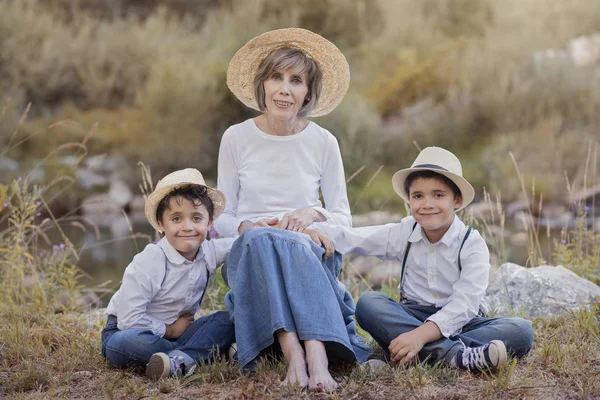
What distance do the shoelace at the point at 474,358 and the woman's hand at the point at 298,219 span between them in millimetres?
618

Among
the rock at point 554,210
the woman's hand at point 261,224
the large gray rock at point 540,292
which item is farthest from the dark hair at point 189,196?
the rock at point 554,210

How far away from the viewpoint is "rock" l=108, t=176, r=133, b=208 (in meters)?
7.74

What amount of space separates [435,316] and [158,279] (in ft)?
2.74

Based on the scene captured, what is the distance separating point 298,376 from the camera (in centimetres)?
194

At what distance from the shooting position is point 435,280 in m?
2.27

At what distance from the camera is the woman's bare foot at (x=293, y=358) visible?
194cm

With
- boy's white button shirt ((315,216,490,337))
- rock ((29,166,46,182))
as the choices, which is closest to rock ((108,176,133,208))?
rock ((29,166,46,182))

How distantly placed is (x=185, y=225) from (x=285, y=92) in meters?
0.55

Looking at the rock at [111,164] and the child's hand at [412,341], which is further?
the rock at [111,164]

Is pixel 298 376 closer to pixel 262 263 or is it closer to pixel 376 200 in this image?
pixel 262 263

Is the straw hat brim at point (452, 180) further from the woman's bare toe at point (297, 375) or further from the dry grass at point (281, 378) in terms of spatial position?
the woman's bare toe at point (297, 375)

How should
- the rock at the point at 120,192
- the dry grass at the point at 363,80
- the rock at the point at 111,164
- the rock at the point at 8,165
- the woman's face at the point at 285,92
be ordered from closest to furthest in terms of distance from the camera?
1. the woman's face at the point at 285,92
2. the rock at the point at 120,192
3. the rock at the point at 8,165
4. the dry grass at the point at 363,80
5. the rock at the point at 111,164

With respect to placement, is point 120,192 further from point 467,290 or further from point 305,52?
point 467,290

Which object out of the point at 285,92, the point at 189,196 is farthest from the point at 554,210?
the point at 189,196
